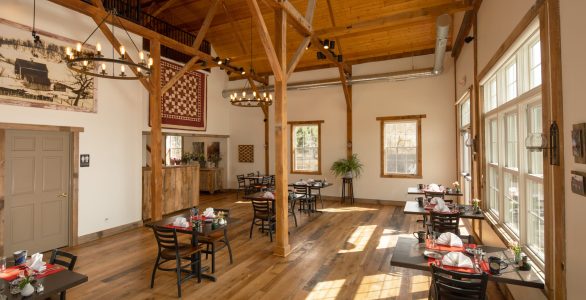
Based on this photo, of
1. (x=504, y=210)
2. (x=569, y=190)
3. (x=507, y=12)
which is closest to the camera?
(x=569, y=190)

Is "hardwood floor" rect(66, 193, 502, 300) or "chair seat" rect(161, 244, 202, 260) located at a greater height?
"chair seat" rect(161, 244, 202, 260)

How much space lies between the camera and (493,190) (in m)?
4.73

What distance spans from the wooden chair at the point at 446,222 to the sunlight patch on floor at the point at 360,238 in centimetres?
132

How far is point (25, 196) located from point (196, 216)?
116 inches

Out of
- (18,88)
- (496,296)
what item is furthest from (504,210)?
(18,88)

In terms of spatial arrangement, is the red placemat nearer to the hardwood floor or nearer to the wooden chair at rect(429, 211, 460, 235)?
the hardwood floor

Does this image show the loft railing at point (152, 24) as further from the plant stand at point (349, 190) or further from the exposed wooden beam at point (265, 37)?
the plant stand at point (349, 190)

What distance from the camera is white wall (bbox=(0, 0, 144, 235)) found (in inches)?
200

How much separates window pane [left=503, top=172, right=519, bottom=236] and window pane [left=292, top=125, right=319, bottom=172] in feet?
22.1

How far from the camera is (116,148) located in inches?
253

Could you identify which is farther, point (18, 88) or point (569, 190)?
point (18, 88)

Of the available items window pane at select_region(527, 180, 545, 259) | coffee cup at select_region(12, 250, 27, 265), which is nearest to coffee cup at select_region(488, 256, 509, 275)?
window pane at select_region(527, 180, 545, 259)

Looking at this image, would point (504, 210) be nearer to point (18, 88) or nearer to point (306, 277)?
point (306, 277)

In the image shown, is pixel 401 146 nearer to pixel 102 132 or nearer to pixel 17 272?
pixel 102 132
